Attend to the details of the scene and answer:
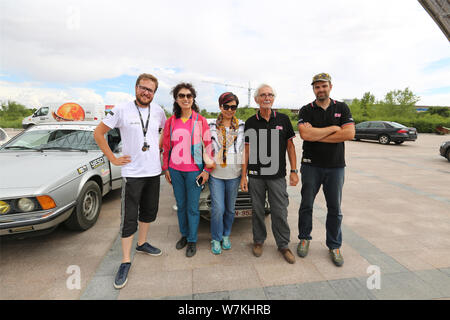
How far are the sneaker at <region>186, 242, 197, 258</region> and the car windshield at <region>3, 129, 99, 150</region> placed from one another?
2351mm

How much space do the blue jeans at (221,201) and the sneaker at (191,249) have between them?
0.87 ft

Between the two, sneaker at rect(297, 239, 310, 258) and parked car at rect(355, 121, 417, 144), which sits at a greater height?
parked car at rect(355, 121, 417, 144)

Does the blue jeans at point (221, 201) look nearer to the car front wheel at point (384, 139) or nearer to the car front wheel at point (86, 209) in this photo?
the car front wheel at point (86, 209)

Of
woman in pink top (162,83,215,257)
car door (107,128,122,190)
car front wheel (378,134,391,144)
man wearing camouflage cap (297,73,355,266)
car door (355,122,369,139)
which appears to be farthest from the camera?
car door (355,122,369,139)

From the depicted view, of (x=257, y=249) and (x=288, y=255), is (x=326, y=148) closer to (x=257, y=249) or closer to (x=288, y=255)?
(x=288, y=255)

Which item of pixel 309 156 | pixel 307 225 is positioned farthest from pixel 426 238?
pixel 309 156

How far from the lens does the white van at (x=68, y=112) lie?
13.5m

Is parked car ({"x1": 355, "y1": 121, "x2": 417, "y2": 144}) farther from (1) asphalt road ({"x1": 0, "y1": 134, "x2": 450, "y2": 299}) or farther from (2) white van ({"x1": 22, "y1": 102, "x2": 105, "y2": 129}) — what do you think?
(2) white van ({"x1": 22, "y1": 102, "x2": 105, "y2": 129})

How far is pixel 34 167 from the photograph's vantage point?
9.09ft

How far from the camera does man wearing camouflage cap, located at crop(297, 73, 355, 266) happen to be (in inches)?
91.4

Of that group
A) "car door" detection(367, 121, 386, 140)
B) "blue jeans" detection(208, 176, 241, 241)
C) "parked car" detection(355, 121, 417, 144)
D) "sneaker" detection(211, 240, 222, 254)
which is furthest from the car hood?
"car door" detection(367, 121, 386, 140)

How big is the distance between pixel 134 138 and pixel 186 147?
531 millimetres

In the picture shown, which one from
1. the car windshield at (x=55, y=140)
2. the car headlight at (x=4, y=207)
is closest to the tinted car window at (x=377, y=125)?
the car windshield at (x=55, y=140)
